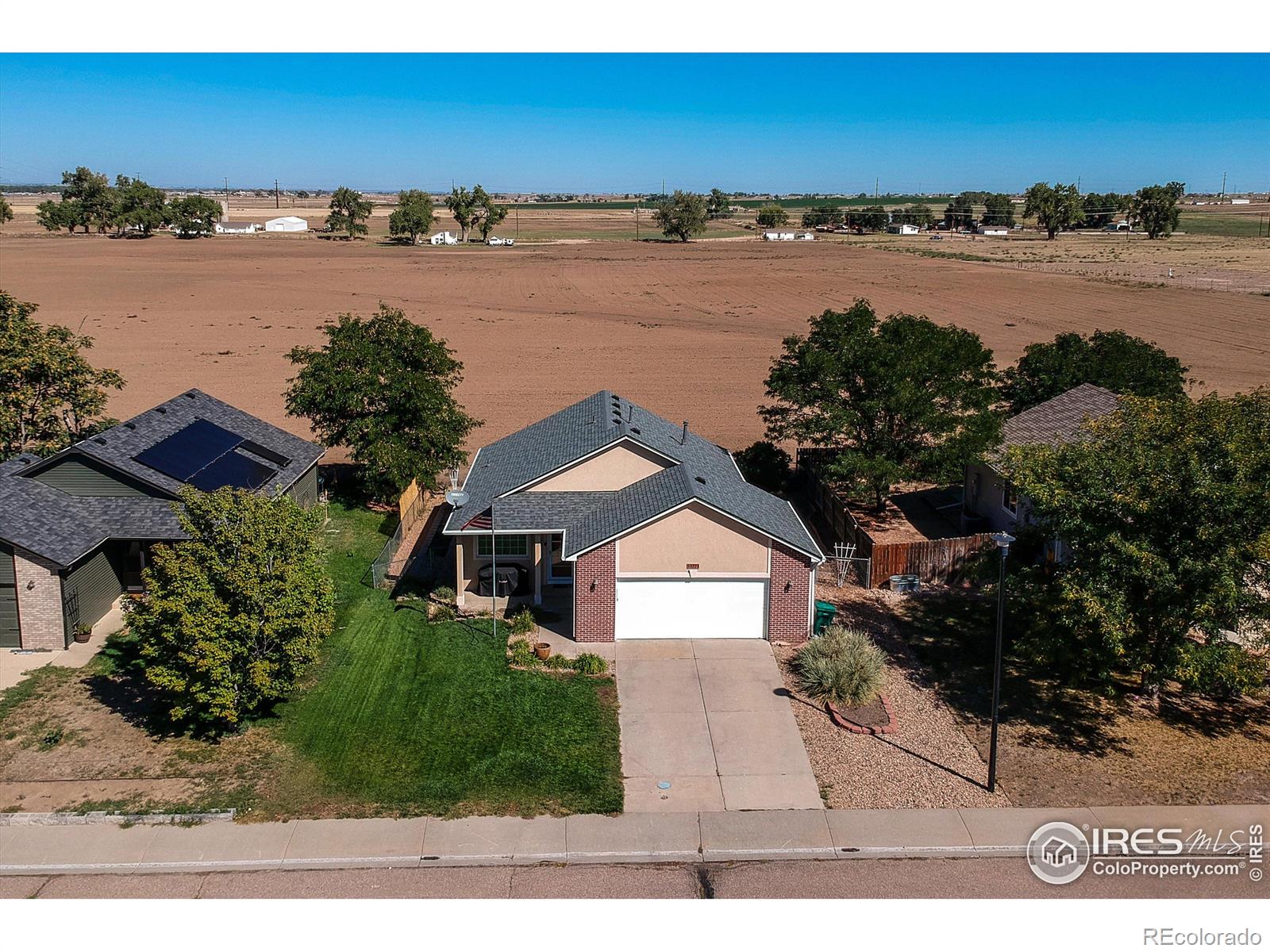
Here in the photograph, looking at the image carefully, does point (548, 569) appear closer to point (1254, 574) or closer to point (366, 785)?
point (366, 785)

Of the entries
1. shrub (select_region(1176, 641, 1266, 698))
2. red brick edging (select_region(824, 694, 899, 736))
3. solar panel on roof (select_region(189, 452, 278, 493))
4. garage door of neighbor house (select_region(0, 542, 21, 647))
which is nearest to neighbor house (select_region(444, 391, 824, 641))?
red brick edging (select_region(824, 694, 899, 736))

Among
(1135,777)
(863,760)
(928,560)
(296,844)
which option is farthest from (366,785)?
(928,560)

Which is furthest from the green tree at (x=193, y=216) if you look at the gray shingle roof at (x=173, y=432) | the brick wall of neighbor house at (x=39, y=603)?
the brick wall of neighbor house at (x=39, y=603)

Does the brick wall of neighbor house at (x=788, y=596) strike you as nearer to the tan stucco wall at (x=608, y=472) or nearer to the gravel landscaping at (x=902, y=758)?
the gravel landscaping at (x=902, y=758)

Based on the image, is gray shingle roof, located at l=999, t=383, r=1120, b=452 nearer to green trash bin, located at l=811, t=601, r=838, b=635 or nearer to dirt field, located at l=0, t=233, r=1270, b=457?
green trash bin, located at l=811, t=601, r=838, b=635

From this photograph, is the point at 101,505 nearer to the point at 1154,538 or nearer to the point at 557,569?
the point at 557,569

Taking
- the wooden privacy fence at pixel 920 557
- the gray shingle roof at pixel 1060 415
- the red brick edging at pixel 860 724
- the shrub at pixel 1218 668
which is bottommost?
the red brick edging at pixel 860 724
